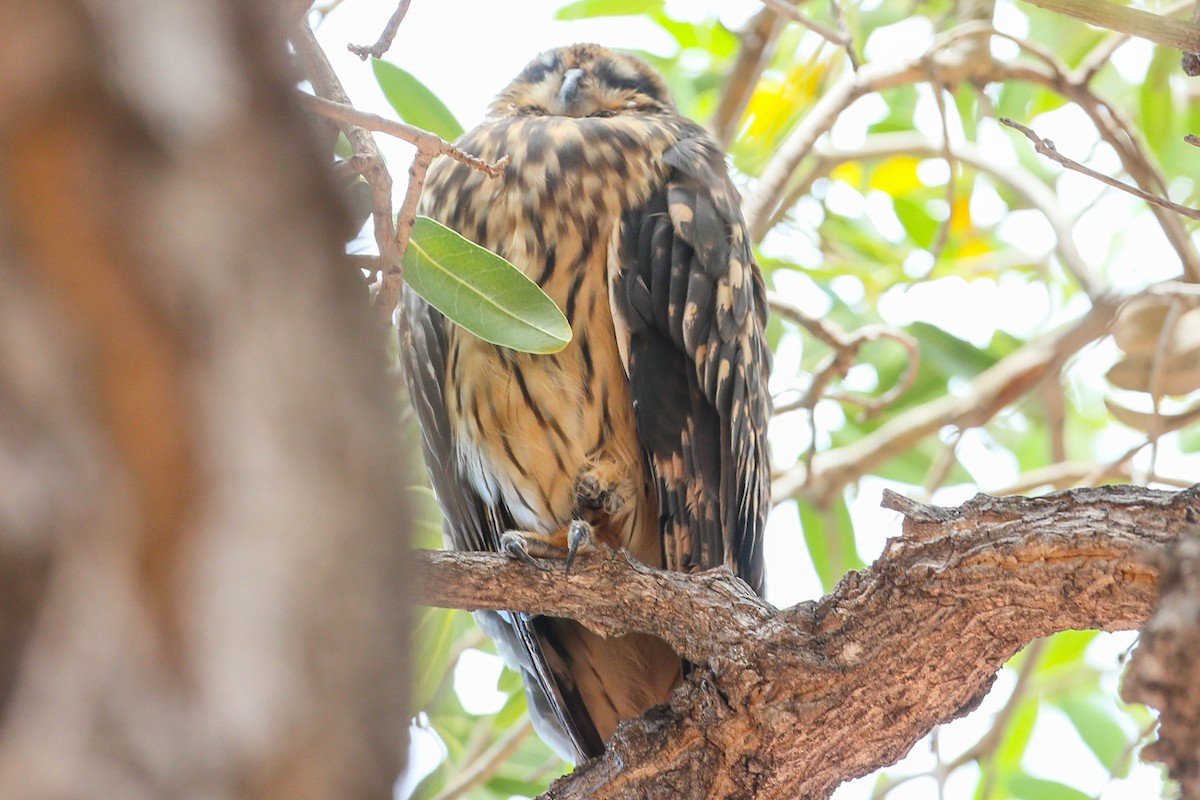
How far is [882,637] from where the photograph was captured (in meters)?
1.63

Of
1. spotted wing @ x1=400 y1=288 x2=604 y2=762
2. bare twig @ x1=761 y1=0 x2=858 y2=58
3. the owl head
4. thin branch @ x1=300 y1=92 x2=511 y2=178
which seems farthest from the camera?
the owl head

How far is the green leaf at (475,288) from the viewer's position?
1876 millimetres

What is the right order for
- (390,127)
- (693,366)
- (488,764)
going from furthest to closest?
(488,764) < (693,366) < (390,127)

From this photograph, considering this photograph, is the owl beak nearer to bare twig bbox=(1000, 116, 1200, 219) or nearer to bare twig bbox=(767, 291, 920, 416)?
bare twig bbox=(767, 291, 920, 416)

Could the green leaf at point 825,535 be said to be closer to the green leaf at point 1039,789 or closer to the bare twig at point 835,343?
the bare twig at point 835,343

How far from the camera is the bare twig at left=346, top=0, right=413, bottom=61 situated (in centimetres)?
175

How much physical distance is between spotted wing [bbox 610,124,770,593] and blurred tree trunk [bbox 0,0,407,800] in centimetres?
192

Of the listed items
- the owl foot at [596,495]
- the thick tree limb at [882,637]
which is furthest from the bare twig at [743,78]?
the thick tree limb at [882,637]

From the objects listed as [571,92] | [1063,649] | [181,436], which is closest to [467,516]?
[571,92]

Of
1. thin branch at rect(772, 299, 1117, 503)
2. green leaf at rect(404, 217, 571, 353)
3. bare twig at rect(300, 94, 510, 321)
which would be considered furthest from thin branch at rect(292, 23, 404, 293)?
thin branch at rect(772, 299, 1117, 503)

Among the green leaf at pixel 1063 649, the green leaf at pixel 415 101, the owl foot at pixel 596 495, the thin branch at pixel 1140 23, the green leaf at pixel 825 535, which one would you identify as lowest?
the green leaf at pixel 1063 649

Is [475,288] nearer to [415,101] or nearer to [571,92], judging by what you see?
[571,92]

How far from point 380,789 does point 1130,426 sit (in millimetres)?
3161

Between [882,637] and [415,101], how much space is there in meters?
2.24
